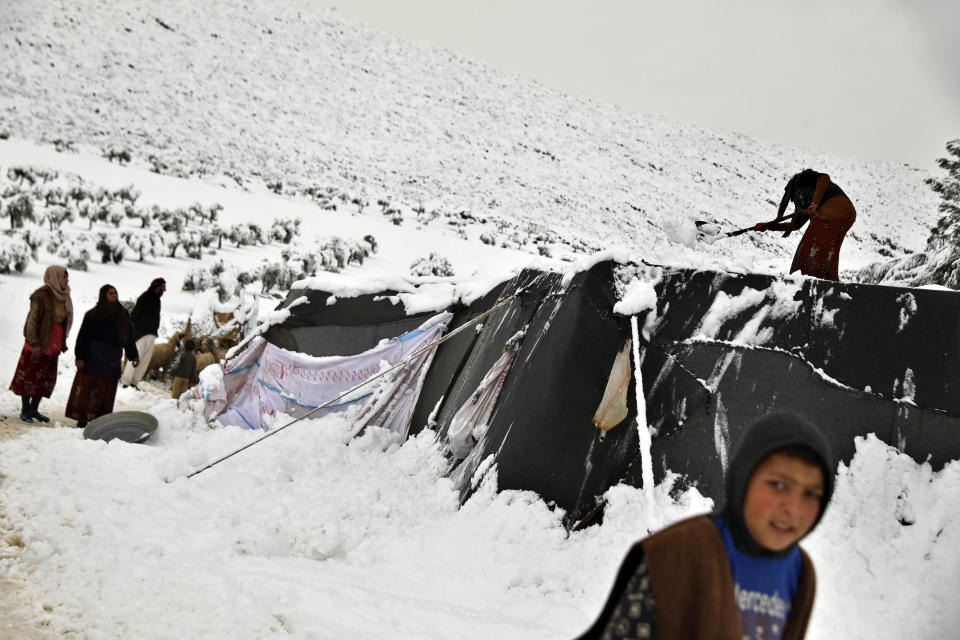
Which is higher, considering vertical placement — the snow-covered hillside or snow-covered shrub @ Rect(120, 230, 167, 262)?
the snow-covered hillside

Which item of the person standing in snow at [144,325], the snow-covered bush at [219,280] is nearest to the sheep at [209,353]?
the person standing in snow at [144,325]

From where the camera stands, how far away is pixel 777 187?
54625 mm

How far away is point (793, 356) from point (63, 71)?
169 feet

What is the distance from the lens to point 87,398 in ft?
23.1

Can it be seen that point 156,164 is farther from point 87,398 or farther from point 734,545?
point 734,545

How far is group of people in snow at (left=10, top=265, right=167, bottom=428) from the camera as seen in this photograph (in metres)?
6.62

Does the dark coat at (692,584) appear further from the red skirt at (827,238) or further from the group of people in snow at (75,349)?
the group of people in snow at (75,349)

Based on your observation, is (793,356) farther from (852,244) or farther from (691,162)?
(691,162)

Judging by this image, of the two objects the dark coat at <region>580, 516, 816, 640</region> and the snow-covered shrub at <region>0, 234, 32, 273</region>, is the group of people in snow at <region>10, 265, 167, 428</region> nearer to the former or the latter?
the dark coat at <region>580, 516, 816, 640</region>

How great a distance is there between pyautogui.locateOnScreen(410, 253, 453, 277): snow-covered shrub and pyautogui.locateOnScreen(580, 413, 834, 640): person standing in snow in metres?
18.9

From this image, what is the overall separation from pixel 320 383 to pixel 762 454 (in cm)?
613

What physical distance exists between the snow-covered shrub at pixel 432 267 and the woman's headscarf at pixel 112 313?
42.5ft

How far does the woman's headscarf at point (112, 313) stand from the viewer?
6.97m

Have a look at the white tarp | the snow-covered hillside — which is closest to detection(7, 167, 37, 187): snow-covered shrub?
the snow-covered hillside
